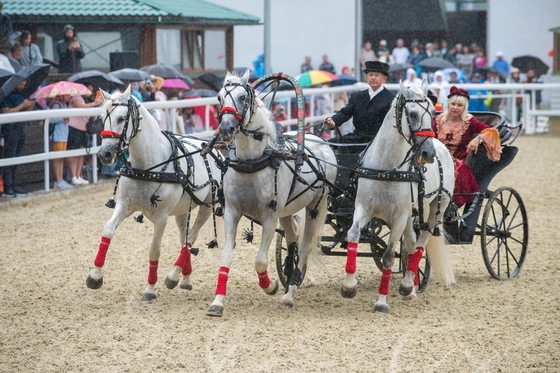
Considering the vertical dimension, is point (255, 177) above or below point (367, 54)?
below

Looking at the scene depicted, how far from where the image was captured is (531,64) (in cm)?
2714

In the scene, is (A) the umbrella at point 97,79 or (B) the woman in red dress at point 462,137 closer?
(B) the woman in red dress at point 462,137

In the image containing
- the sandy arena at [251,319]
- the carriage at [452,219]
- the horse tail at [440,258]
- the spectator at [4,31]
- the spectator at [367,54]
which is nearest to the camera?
the sandy arena at [251,319]

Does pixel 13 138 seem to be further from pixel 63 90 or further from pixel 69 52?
pixel 69 52

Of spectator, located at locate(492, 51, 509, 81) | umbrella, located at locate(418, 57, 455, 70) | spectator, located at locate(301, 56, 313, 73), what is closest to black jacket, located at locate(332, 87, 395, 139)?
umbrella, located at locate(418, 57, 455, 70)

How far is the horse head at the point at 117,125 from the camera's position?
6785 mm

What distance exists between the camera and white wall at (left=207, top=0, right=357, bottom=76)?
27.2 meters

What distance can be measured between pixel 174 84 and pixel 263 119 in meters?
9.60

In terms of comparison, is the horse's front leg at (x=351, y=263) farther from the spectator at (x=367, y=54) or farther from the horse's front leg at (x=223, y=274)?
the spectator at (x=367, y=54)

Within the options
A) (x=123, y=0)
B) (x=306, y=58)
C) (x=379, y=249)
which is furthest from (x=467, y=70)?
(x=379, y=249)

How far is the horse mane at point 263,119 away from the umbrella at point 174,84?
928 cm

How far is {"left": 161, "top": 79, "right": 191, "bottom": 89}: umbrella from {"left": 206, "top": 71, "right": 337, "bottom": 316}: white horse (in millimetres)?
9036

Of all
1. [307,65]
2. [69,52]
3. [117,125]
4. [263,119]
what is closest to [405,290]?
[263,119]

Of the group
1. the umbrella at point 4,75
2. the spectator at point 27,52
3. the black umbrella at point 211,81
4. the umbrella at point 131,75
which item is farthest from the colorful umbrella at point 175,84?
the umbrella at point 4,75
